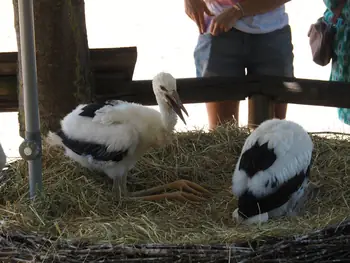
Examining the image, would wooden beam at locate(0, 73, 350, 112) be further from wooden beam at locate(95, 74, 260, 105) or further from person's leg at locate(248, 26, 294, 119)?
person's leg at locate(248, 26, 294, 119)

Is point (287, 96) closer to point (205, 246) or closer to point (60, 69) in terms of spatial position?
point (60, 69)

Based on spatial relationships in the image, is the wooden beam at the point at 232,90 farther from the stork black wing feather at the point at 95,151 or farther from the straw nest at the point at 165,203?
the stork black wing feather at the point at 95,151

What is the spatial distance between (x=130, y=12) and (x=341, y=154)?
600 cm

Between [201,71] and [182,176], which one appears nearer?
[182,176]

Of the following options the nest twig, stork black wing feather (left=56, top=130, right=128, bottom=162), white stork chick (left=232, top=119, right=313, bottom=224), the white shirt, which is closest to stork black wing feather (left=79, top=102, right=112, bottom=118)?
stork black wing feather (left=56, top=130, right=128, bottom=162)

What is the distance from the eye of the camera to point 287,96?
3.76 m

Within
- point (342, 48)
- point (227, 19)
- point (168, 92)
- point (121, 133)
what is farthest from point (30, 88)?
point (342, 48)

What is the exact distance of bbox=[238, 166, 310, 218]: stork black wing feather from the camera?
271cm

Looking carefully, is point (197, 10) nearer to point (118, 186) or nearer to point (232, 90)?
point (232, 90)

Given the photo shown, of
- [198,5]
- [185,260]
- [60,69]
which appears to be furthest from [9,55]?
[185,260]

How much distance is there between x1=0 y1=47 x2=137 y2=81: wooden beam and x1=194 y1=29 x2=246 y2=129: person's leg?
18.3 inches

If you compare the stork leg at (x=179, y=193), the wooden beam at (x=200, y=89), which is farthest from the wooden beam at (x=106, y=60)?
the stork leg at (x=179, y=193)

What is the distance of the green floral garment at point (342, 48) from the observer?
12.8 feet

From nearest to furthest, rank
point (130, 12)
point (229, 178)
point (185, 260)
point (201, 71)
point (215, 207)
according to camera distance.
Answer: point (185, 260) → point (215, 207) → point (229, 178) → point (201, 71) → point (130, 12)
